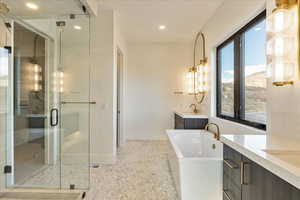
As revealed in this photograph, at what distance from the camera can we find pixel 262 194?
1065 millimetres

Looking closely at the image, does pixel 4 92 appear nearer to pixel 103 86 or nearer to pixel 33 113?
pixel 33 113

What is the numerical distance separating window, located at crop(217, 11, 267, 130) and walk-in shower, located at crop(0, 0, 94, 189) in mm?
2337

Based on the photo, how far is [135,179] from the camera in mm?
2875

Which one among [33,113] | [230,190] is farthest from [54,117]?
[230,190]

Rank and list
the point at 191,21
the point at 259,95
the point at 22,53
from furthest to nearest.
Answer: the point at 191,21 → the point at 22,53 → the point at 259,95

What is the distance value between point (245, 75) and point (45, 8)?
2983 millimetres

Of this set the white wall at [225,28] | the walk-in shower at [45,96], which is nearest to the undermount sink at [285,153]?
the white wall at [225,28]

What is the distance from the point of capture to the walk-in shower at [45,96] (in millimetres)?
2664

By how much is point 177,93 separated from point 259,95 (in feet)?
10.3

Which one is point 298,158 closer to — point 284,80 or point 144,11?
point 284,80

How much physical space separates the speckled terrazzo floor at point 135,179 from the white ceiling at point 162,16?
269 cm

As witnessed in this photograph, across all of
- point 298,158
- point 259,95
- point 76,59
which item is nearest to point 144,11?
point 76,59

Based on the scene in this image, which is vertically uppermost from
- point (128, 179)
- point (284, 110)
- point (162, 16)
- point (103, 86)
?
point (162, 16)

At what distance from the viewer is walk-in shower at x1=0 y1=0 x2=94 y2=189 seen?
2664 millimetres
